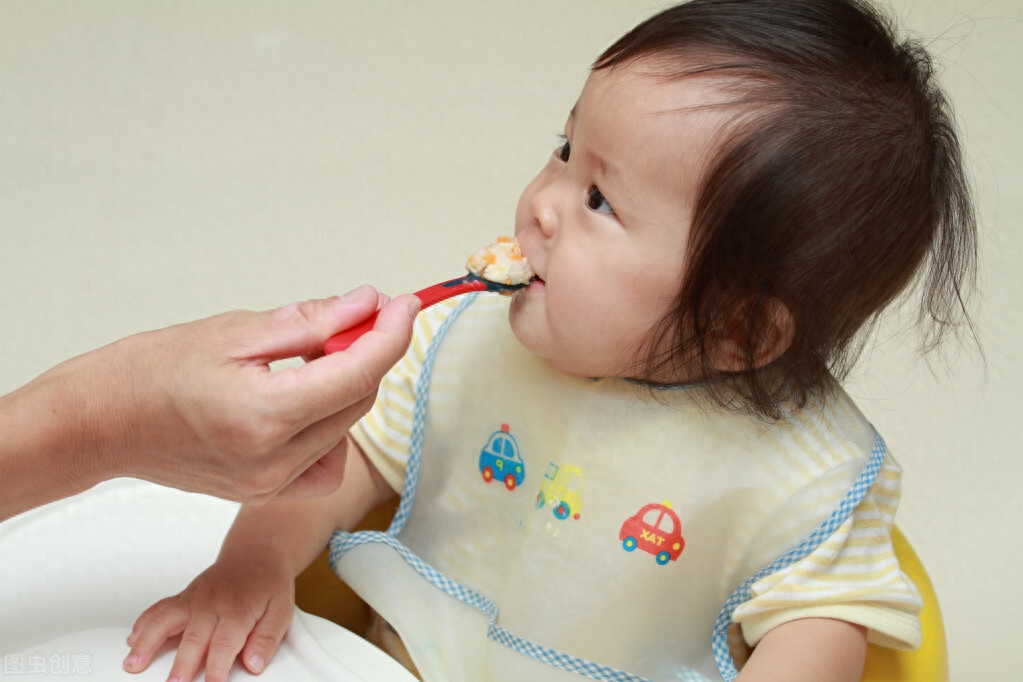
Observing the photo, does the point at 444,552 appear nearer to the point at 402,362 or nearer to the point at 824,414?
the point at 402,362

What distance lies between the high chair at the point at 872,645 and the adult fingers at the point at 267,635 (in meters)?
0.19

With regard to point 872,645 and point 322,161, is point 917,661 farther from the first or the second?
point 322,161

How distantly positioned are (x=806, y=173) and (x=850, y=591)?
0.33 metres

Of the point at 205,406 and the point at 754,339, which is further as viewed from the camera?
the point at 754,339

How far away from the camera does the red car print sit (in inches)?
38.0

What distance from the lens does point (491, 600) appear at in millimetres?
1010

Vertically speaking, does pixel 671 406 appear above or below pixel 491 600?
above

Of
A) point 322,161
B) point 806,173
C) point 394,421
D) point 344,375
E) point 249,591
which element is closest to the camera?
point 344,375

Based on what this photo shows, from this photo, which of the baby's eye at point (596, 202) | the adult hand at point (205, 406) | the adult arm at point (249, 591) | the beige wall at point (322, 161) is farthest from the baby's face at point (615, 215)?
the beige wall at point (322, 161)

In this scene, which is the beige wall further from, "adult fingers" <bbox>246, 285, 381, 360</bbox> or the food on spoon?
"adult fingers" <bbox>246, 285, 381, 360</bbox>

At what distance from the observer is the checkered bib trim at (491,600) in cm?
92

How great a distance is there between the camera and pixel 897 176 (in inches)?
33.9

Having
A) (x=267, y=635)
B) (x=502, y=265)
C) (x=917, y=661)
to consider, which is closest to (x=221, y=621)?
(x=267, y=635)

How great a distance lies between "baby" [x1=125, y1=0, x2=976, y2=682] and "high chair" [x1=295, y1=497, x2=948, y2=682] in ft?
0.22
